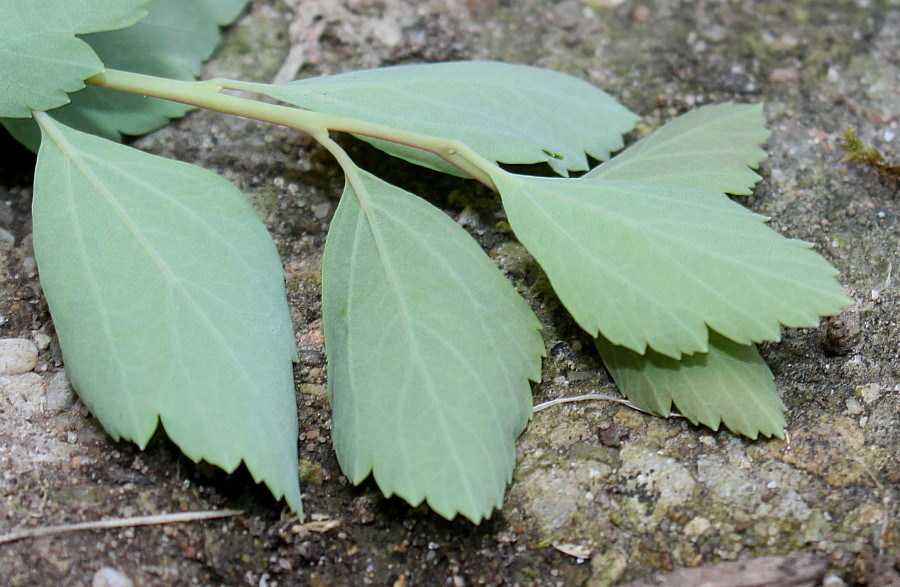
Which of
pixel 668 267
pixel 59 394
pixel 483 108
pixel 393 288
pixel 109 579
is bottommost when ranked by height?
pixel 109 579

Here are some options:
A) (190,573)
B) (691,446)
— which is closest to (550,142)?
(691,446)

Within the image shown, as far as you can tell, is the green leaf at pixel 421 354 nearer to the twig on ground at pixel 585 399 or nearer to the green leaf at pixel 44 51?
the twig on ground at pixel 585 399

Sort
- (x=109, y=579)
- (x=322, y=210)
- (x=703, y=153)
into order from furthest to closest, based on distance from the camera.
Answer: (x=322, y=210) → (x=703, y=153) → (x=109, y=579)

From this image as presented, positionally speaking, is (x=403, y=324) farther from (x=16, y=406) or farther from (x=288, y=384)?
(x=16, y=406)

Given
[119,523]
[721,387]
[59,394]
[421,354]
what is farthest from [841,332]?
[59,394]

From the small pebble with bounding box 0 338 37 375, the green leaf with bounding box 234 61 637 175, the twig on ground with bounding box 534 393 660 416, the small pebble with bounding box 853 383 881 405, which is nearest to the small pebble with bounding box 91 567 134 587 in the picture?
the small pebble with bounding box 0 338 37 375

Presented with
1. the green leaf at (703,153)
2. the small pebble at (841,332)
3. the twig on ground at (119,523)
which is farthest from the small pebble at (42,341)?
the small pebble at (841,332)

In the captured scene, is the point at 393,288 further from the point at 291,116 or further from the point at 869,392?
the point at 869,392
